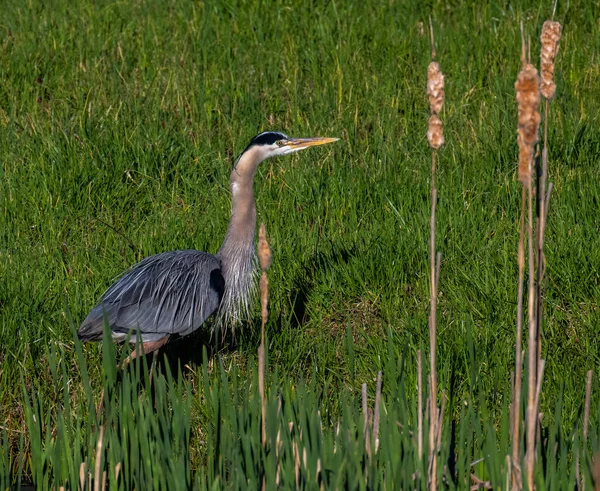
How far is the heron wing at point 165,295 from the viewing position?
16.2 feet

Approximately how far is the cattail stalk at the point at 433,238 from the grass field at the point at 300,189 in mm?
174

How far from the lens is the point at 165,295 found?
16.6 feet

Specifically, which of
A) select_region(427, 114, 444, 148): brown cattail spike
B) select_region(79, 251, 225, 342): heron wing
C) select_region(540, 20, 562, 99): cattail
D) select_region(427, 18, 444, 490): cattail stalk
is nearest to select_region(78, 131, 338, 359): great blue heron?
select_region(79, 251, 225, 342): heron wing

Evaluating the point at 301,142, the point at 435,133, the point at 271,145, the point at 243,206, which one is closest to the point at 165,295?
the point at 243,206

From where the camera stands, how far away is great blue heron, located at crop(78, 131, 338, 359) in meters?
4.95

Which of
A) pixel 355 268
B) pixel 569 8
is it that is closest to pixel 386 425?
pixel 355 268

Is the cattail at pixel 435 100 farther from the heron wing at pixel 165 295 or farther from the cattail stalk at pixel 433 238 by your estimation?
the heron wing at pixel 165 295

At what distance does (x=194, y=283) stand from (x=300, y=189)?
1015 millimetres

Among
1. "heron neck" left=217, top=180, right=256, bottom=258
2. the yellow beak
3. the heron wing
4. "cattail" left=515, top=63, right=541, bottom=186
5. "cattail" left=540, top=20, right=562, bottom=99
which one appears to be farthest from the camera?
the yellow beak

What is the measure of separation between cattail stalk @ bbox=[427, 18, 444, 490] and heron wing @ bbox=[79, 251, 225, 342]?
214 centimetres

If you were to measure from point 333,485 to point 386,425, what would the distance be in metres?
0.23

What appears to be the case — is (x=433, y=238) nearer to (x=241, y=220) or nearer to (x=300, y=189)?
(x=241, y=220)

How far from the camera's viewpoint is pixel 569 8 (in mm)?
7602

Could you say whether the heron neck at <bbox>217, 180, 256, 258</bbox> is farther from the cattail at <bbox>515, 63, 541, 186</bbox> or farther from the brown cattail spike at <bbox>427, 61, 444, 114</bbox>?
the cattail at <bbox>515, 63, 541, 186</bbox>
